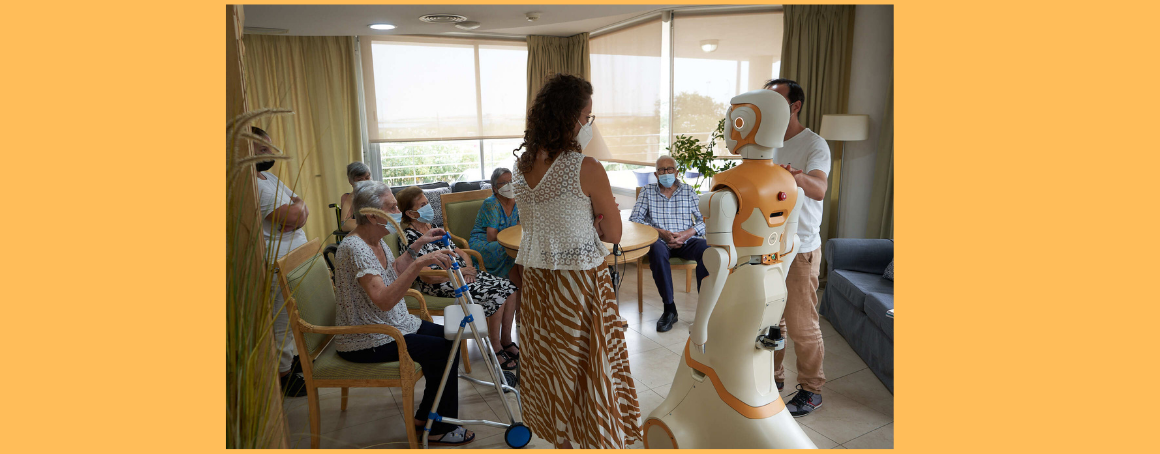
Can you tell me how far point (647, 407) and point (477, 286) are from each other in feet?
3.39

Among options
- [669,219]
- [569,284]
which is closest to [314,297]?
[569,284]

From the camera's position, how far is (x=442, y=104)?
646 cm

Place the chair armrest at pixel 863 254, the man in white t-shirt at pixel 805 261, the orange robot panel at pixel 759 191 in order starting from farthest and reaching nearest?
the chair armrest at pixel 863 254, the man in white t-shirt at pixel 805 261, the orange robot panel at pixel 759 191

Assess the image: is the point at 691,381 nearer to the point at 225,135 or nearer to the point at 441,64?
the point at 225,135

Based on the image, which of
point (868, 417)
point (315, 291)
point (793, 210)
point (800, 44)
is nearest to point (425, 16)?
point (315, 291)

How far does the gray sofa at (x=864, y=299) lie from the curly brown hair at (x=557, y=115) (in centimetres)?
190

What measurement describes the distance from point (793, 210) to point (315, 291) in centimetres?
179

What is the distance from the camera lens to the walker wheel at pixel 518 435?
2262 millimetres

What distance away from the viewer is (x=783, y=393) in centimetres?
285

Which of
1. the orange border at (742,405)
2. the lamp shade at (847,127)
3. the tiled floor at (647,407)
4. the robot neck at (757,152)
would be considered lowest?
the tiled floor at (647,407)

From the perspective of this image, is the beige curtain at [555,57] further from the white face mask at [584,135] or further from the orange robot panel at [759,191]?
the orange robot panel at [759,191]

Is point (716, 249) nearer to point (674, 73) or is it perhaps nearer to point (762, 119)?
point (762, 119)

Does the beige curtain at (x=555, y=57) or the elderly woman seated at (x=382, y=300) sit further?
the beige curtain at (x=555, y=57)

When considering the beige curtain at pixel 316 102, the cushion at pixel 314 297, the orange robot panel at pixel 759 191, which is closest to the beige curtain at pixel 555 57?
the beige curtain at pixel 316 102
